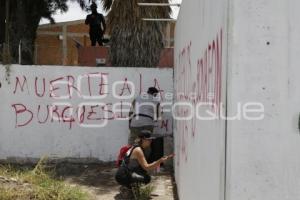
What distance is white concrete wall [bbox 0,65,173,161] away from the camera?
29.8 ft

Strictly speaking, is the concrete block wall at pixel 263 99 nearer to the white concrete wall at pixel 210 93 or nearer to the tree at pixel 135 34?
the white concrete wall at pixel 210 93

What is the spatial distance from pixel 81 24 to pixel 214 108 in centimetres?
2179

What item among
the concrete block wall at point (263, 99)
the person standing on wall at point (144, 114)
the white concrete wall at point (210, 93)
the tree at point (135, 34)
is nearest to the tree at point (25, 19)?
the tree at point (135, 34)

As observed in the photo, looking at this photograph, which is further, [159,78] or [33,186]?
[159,78]

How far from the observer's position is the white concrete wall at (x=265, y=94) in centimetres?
218

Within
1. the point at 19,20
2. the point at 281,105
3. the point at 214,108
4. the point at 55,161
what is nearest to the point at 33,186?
the point at 55,161

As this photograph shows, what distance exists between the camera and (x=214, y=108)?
2.69m

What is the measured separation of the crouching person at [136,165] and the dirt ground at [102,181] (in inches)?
13.9

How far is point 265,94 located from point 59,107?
23.6 ft

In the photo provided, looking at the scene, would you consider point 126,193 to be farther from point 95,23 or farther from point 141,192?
point 95,23

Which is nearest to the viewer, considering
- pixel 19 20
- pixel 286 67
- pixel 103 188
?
pixel 286 67

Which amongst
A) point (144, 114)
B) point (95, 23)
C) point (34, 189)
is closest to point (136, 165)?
point (34, 189)

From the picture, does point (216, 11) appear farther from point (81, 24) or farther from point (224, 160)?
point (81, 24)

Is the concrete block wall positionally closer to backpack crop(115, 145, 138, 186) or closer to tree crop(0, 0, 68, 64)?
backpack crop(115, 145, 138, 186)
